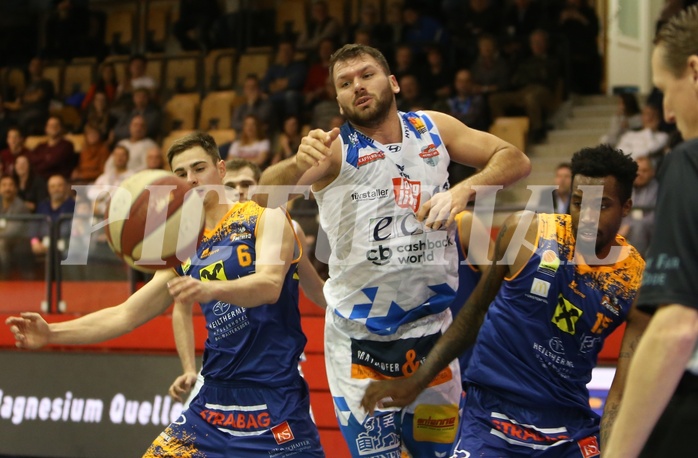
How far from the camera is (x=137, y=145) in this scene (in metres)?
11.5

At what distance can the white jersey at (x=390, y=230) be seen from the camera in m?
4.32

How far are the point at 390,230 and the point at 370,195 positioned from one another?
0.18 metres

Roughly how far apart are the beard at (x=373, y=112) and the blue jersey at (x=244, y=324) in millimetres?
578

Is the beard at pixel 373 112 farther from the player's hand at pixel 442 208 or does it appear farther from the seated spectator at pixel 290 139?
the seated spectator at pixel 290 139

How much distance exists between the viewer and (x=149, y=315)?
14.8 ft

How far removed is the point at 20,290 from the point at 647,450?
7135 millimetres

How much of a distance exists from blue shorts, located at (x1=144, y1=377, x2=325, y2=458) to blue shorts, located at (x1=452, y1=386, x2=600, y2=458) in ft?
2.33

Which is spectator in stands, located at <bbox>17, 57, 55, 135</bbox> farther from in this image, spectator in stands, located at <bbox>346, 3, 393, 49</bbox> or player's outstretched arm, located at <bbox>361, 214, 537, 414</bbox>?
player's outstretched arm, located at <bbox>361, 214, 537, 414</bbox>

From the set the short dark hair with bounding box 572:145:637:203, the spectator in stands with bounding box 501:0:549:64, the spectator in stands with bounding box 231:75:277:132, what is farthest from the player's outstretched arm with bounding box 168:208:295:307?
the spectator in stands with bounding box 501:0:549:64

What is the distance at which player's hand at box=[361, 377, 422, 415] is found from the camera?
395 cm

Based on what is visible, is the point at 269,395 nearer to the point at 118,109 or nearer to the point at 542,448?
the point at 542,448

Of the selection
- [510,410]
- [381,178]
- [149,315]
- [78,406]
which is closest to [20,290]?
[78,406]

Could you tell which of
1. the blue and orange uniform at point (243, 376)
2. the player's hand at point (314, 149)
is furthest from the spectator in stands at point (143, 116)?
the player's hand at point (314, 149)

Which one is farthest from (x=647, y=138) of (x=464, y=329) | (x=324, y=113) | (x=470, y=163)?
(x=464, y=329)
